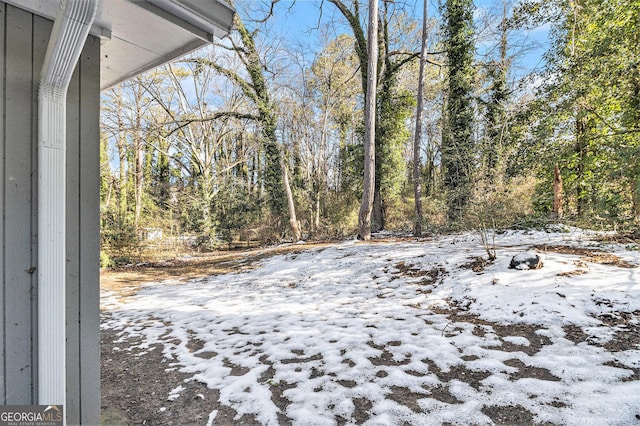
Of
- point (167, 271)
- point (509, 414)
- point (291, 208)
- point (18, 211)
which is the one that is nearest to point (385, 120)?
point (291, 208)

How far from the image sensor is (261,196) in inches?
505

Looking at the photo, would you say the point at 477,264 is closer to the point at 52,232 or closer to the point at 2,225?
the point at 52,232

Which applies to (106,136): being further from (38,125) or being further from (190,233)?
(38,125)

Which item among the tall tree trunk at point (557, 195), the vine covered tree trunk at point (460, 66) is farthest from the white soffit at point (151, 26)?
the vine covered tree trunk at point (460, 66)

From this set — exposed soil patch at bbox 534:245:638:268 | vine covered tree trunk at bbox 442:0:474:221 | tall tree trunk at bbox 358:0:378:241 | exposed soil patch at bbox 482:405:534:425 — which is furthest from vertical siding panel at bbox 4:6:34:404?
vine covered tree trunk at bbox 442:0:474:221

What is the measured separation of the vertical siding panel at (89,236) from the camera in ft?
5.12

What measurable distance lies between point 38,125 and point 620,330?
4.59m

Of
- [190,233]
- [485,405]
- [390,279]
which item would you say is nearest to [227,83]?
[190,233]

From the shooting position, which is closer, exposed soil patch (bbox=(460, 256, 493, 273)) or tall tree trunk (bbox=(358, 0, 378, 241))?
exposed soil patch (bbox=(460, 256, 493, 273))

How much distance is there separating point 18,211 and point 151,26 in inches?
46.1

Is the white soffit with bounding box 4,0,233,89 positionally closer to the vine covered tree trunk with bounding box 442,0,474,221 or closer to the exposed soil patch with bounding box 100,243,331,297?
the exposed soil patch with bounding box 100,243,331,297

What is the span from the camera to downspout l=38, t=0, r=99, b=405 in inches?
53.1

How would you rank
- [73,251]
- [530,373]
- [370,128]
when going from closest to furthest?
[73,251], [530,373], [370,128]

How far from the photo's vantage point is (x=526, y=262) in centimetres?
404
